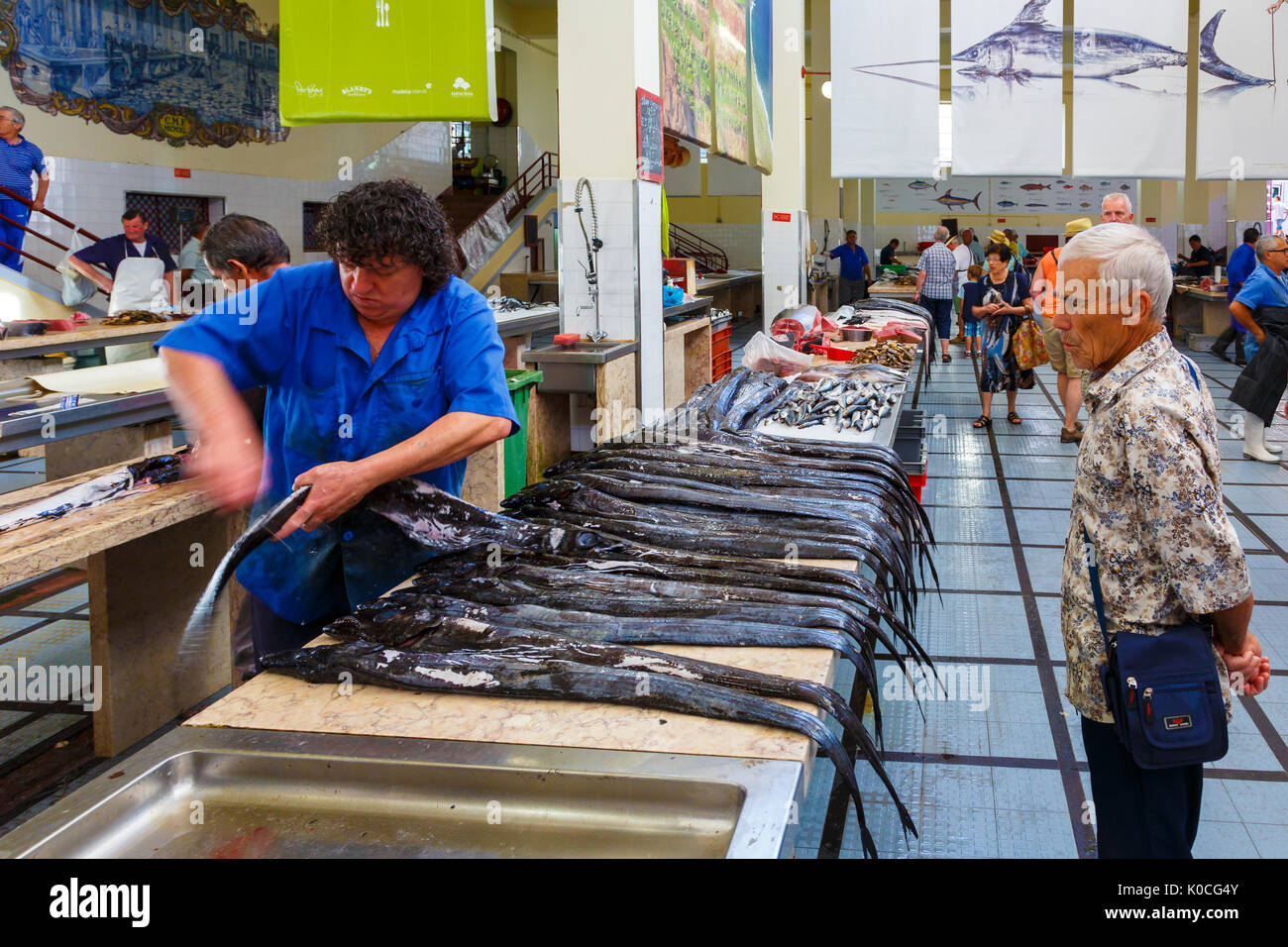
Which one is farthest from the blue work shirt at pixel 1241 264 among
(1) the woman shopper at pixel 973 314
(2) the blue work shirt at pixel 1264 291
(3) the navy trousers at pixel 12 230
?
(3) the navy trousers at pixel 12 230

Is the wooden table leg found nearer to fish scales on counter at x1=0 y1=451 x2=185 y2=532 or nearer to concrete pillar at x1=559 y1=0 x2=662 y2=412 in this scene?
fish scales on counter at x1=0 y1=451 x2=185 y2=532

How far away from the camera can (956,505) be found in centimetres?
778

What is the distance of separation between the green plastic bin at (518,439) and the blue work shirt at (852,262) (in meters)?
A: 14.9

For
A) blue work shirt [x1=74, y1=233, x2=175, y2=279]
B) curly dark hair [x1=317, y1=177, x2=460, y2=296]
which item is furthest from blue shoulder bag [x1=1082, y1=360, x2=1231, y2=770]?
blue work shirt [x1=74, y1=233, x2=175, y2=279]

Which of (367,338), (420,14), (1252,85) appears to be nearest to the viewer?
(367,338)

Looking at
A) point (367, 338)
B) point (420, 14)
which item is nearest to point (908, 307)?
point (420, 14)

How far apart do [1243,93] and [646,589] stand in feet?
41.8

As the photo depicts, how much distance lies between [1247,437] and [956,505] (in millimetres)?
3123

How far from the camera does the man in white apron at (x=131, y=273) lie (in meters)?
9.02

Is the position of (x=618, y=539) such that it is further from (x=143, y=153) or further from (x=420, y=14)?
(x=143, y=153)

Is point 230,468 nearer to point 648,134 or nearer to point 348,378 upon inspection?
point 348,378

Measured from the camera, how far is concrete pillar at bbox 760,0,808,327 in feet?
47.9

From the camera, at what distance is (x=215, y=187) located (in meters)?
14.5

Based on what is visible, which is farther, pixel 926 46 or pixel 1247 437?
pixel 926 46
